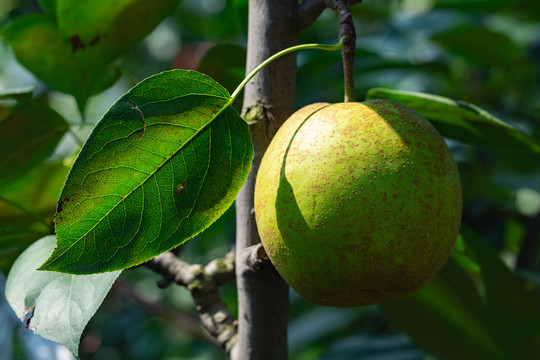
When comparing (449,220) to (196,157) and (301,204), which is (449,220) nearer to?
(301,204)

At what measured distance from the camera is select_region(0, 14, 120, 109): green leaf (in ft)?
3.38

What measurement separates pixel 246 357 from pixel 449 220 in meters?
0.36

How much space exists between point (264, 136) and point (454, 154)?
85 cm

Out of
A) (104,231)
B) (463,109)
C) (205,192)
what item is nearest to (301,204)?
(205,192)

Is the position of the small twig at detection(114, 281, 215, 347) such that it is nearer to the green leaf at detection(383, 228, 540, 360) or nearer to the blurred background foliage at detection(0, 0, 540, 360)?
the blurred background foliage at detection(0, 0, 540, 360)

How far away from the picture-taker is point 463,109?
80 centimetres

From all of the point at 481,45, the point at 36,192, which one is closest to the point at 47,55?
the point at 36,192

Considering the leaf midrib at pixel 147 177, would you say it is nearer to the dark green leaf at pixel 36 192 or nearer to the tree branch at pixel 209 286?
the tree branch at pixel 209 286

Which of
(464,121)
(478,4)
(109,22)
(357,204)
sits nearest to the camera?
(357,204)

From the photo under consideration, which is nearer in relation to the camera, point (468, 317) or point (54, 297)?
point (54, 297)

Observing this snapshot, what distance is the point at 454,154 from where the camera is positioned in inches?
57.7

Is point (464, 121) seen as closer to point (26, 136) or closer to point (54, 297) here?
point (54, 297)

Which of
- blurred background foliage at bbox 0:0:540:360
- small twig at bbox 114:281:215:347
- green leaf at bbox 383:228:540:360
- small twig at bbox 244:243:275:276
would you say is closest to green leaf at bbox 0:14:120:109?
blurred background foliage at bbox 0:0:540:360

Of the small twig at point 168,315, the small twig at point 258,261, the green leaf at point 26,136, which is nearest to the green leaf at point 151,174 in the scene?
the small twig at point 258,261
